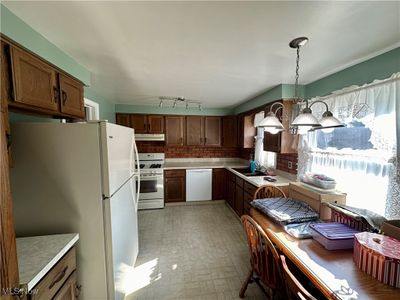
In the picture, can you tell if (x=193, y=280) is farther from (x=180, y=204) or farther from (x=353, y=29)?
(x=353, y=29)

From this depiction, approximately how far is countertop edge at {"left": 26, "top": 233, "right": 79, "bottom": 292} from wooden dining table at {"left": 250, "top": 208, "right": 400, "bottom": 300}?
143 cm

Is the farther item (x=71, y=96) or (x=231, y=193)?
(x=231, y=193)

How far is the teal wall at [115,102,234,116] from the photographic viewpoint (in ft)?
13.2

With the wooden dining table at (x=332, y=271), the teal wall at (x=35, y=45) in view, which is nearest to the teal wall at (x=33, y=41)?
the teal wall at (x=35, y=45)

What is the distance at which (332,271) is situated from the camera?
104 cm

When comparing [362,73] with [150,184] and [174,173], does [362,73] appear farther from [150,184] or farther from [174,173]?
[150,184]

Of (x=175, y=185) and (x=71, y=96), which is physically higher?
(x=71, y=96)

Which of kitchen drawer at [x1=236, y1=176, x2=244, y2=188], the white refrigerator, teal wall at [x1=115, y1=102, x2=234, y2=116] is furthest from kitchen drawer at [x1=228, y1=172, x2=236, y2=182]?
the white refrigerator

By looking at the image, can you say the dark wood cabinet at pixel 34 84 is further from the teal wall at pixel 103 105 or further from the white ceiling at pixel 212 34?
the teal wall at pixel 103 105

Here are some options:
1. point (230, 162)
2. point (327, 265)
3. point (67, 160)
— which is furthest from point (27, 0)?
point (230, 162)

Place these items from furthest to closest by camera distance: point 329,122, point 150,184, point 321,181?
point 150,184
point 321,181
point 329,122

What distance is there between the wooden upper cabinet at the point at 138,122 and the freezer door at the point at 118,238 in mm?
2269

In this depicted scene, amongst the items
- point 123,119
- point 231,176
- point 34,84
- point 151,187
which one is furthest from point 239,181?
point 34,84

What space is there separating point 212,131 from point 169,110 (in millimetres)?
1131
